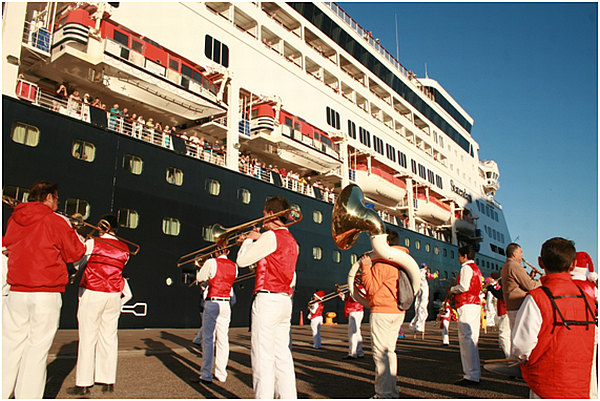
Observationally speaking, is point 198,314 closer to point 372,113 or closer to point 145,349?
point 145,349

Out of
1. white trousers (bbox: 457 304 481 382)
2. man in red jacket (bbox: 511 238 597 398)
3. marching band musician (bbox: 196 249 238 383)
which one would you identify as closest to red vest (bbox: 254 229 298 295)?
man in red jacket (bbox: 511 238 597 398)

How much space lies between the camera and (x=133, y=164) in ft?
35.2

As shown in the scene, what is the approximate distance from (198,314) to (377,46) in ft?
75.3

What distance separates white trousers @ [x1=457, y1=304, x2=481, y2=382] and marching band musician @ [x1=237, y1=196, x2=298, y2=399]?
8.41ft

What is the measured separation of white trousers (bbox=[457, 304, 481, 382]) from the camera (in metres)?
4.85

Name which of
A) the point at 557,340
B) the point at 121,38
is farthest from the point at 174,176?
the point at 557,340

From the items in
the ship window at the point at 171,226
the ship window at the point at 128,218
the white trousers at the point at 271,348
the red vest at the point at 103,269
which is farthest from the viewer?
the ship window at the point at 171,226

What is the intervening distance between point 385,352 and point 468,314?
2054 millimetres

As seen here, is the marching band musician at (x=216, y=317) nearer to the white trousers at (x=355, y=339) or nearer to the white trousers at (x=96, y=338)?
the white trousers at (x=96, y=338)

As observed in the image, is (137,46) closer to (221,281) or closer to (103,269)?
(221,281)

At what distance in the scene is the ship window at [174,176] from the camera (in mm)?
11502

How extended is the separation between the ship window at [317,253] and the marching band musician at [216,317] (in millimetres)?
10566

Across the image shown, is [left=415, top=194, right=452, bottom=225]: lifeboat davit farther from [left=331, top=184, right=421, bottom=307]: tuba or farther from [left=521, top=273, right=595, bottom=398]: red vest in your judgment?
[left=521, top=273, right=595, bottom=398]: red vest

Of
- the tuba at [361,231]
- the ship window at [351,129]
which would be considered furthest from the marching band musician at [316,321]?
the ship window at [351,129]
